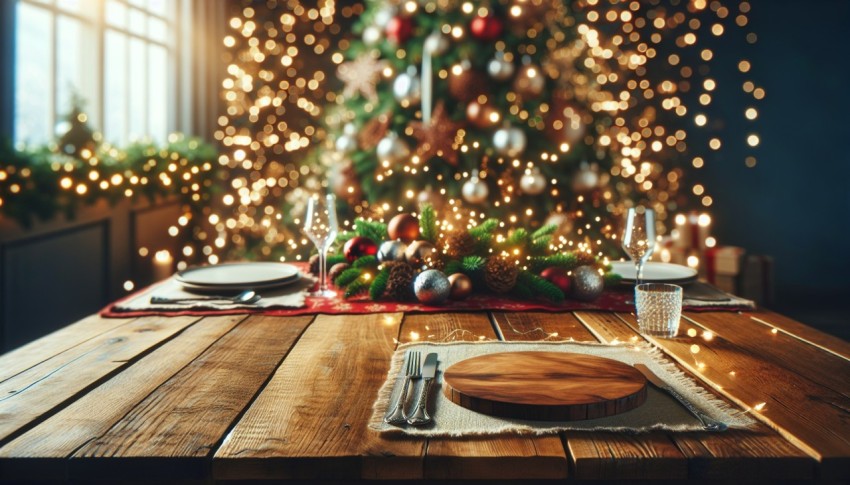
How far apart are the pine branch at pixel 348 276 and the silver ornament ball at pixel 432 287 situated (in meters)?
0.16

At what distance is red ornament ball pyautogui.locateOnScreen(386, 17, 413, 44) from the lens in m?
3.88

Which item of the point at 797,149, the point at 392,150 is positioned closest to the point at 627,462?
the point at 392,150

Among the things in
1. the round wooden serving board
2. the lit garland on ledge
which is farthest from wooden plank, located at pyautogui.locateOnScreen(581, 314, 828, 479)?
the lit garland on ledge

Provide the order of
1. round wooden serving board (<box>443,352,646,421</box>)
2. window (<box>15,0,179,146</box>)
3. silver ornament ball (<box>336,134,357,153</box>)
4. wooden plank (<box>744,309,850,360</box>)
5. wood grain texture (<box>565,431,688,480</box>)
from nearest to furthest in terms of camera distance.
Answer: wood grain texture (<box>565,431,688,480</box>), round wooden serving board (<box>443,352,646,421</box>), wooden plank (<box>744,309,850,360</box>), window (<box>15,0,179,146</box>), silver ornament ball (<box>336,134,357,153</box>)

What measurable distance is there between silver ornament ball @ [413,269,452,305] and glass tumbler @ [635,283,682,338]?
379 millimetres

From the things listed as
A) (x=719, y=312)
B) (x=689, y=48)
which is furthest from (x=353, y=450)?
(x=689, y=48)

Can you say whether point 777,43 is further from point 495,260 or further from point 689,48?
point 495,260

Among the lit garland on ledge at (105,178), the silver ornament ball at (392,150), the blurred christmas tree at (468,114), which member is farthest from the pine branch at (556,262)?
the silver ornament ball at (392,150)

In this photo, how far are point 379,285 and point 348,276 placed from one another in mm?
88

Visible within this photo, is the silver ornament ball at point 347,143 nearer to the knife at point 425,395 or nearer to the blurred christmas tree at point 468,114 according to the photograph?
the blurred christmas tree at point 468,114

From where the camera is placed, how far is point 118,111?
3736 millimetres

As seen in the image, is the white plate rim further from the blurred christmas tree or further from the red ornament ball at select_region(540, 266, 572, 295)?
Answer: the blurred christmas tree

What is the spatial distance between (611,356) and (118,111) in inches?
133

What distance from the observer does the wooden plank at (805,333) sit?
1110 mm
